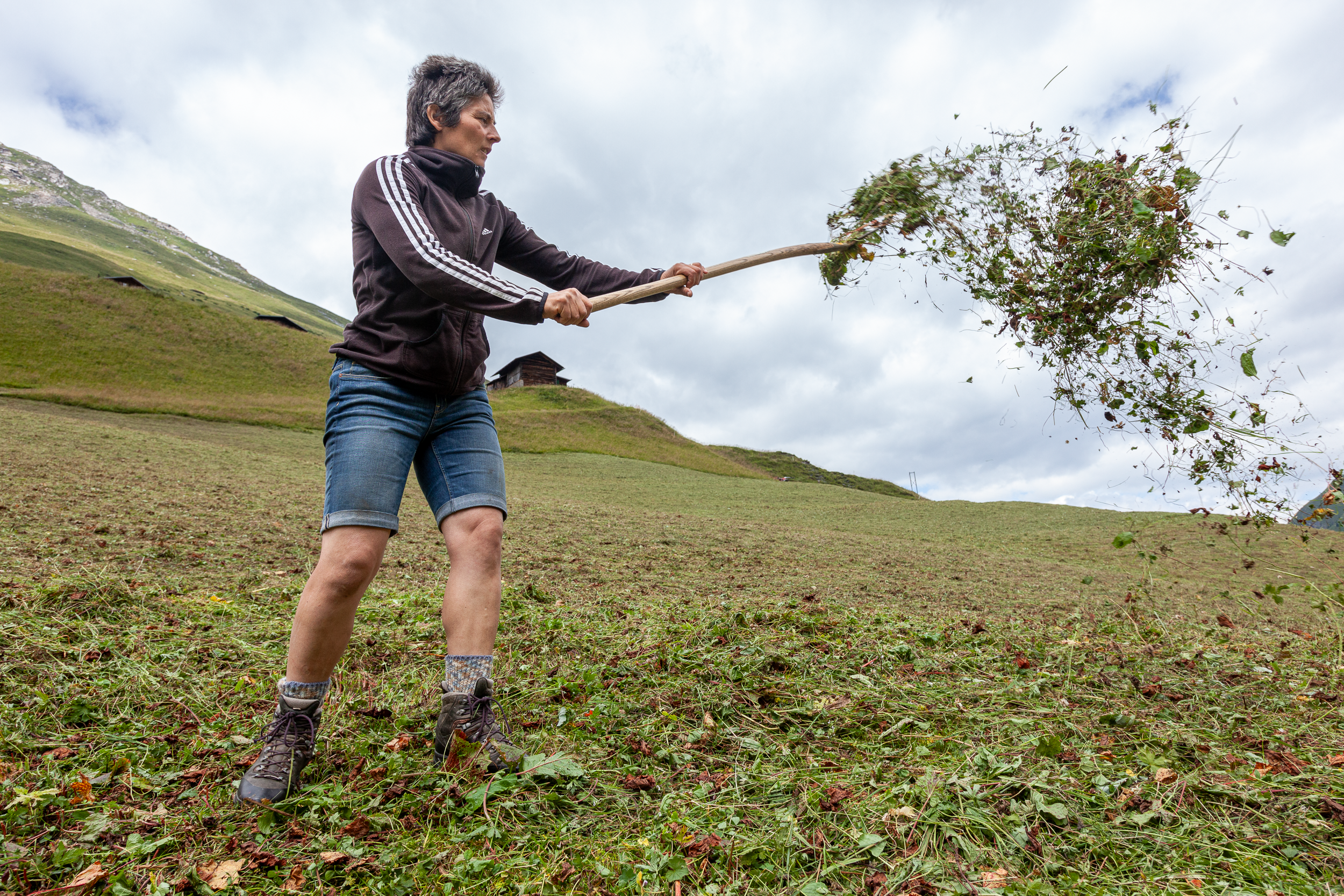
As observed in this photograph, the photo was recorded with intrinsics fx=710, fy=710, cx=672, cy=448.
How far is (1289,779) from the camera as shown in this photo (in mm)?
2381

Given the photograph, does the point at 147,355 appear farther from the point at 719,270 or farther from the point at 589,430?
the point at 719,270

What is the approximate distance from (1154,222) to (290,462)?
19.0m

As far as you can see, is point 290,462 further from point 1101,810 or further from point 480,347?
point 1101,810

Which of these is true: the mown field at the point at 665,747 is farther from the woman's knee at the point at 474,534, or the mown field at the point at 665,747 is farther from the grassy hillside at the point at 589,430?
the grassy hillside at the point at 589,430

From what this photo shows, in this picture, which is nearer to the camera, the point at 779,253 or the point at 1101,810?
the point at 1101,810

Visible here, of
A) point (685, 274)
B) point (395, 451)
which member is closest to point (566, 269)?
point (685, 274)

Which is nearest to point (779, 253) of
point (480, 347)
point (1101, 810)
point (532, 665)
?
point (480, 347)

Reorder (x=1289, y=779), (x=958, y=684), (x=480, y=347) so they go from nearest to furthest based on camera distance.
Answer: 1. (x=1289, y=779)
2. (x=480, y=347)
3. (x=958, y=684)

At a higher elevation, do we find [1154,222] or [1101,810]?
[1154,222]

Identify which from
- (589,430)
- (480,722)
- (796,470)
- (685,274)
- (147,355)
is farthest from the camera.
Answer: (796,470)

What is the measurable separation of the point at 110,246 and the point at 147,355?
113793mm

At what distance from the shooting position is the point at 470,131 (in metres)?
2.79

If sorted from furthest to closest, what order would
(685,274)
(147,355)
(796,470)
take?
(796,470) → (147,355) → (685,274)

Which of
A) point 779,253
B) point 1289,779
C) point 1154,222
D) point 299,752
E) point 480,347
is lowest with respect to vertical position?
point 299,752
